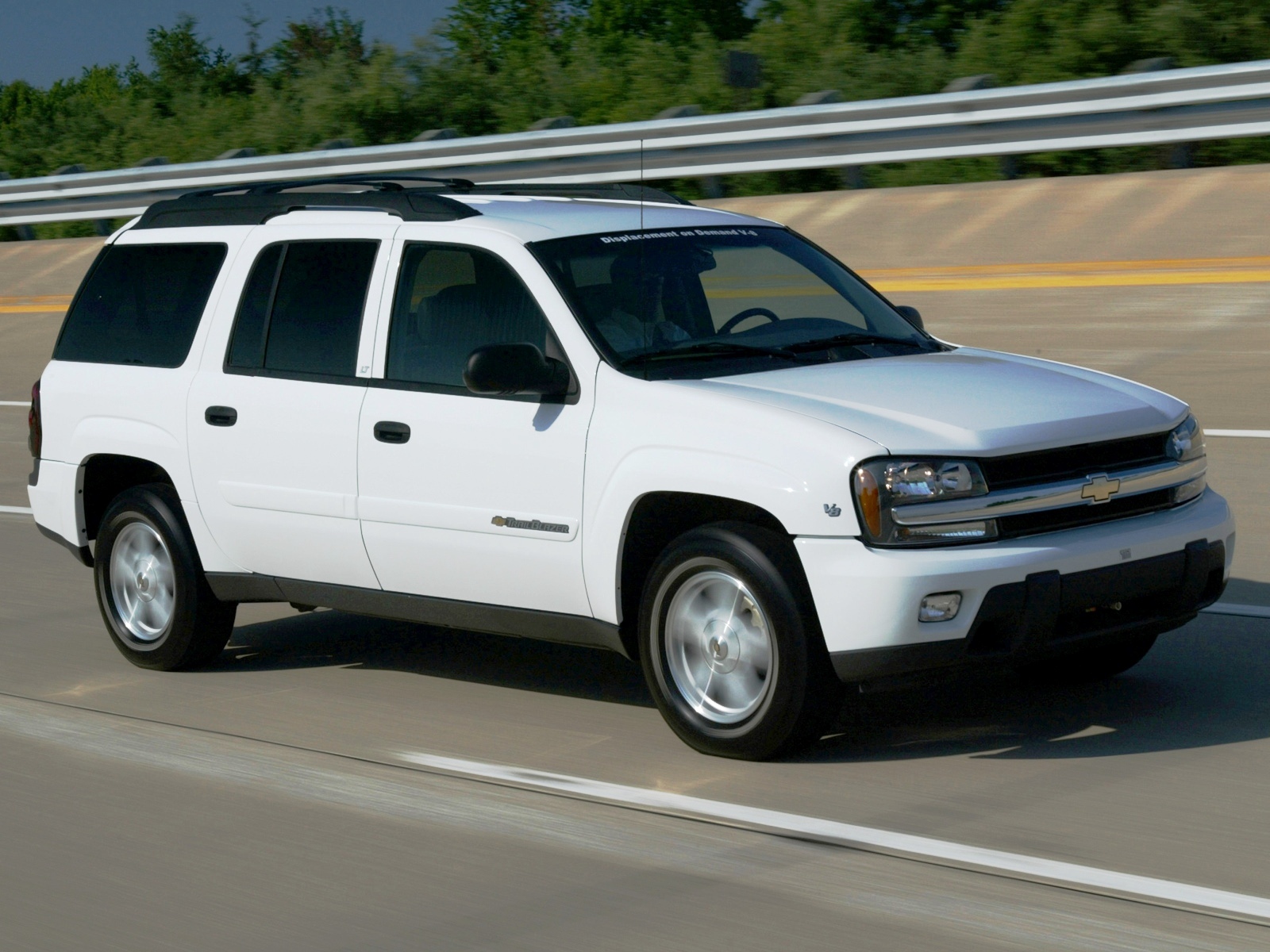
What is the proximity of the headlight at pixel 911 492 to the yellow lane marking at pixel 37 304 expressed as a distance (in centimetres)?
1803

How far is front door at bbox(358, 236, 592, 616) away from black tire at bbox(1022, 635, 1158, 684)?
5.56ft

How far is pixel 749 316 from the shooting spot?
671 centimetres

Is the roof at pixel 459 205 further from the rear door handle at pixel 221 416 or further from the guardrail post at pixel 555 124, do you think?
the guardrail post at pixel 555 124

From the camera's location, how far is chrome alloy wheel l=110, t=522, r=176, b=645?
768 centimetres

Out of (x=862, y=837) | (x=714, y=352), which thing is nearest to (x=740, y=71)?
(x=714, y=352)

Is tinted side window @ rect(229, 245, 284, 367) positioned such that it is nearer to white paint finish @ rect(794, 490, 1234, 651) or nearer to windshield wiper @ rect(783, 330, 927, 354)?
windshield wiper @ rect(783, 330, 927, 354)

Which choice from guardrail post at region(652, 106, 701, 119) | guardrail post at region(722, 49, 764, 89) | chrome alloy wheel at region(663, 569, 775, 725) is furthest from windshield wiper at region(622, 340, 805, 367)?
guardrail post at region(652, 106, 701, 119)

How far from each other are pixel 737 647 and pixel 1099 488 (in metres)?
1.20

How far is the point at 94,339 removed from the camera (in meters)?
8.04

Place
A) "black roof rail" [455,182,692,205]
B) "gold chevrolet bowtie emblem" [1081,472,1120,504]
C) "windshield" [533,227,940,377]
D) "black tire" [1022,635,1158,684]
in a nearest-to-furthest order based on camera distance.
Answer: "gold chevrolet bowtie emblem" [1081,472,1120,504] → "windshield" [533,227,940,377] → "black tire" [1022,635,1158,684] → "black roof rail" [455,182,692,205]

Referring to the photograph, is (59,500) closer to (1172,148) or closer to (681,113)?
(1172,148)

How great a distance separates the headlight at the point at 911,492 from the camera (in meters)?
5.50

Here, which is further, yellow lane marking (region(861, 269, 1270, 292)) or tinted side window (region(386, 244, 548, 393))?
yellow lane marking (region(861, 269, 1270, 292))

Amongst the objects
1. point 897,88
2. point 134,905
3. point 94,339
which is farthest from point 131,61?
point 134,905
